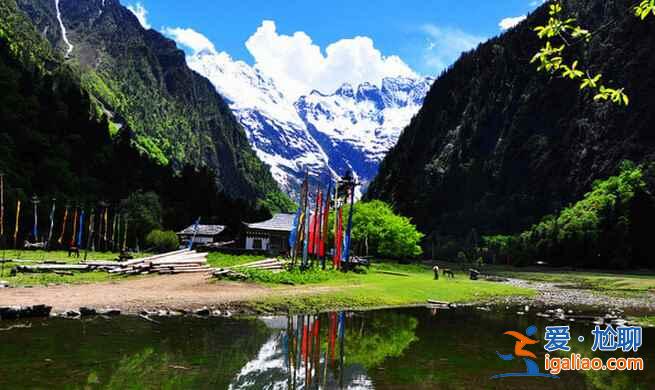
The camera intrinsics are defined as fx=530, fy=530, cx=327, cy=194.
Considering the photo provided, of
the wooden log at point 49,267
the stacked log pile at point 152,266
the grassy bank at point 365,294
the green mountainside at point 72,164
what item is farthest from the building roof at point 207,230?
the grassy bank at point 365,294

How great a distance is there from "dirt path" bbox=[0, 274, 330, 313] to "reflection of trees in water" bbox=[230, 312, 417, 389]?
6.82 m

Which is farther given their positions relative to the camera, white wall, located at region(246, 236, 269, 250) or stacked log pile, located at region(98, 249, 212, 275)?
white wall, located at region(246, 236, 269, 250)

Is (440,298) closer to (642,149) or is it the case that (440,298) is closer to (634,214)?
(634,214)

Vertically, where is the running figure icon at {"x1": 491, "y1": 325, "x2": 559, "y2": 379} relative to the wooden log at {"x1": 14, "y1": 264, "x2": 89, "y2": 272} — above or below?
below

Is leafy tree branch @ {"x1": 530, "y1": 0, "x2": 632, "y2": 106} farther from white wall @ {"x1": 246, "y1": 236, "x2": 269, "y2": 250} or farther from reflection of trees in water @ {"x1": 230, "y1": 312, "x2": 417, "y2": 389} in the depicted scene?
white wall @ {"x1": 246, "y1": 236, "x2": 269, "y2": 250}

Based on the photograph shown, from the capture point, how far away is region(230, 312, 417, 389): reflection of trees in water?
15756 millimetres

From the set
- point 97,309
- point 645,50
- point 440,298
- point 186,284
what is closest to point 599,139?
point 645,50

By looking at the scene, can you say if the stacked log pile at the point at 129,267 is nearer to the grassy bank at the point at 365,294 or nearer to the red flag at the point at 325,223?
the grassy bank at the point at 365,294

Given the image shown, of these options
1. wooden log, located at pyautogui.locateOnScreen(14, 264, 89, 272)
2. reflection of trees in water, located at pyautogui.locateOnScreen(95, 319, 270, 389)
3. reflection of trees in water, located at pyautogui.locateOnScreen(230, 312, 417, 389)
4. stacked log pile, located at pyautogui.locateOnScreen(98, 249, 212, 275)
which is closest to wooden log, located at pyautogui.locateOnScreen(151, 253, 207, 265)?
stacked log pile, located at pyautogui.locateOnScreen(98, 249, 212, 275)

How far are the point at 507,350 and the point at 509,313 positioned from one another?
47.0ft

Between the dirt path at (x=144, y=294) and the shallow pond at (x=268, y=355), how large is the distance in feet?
12.8

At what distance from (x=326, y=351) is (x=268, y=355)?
238 cm

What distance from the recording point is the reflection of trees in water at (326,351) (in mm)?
15756

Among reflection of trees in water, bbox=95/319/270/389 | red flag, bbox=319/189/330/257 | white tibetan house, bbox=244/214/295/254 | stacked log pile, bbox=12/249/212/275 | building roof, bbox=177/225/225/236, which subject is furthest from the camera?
building roof, bbox=177/225/225/236
